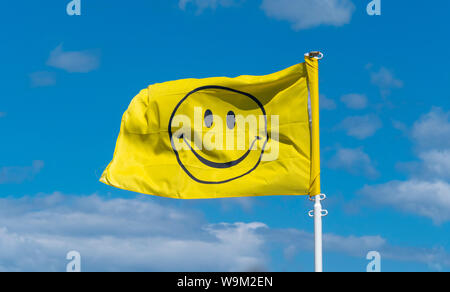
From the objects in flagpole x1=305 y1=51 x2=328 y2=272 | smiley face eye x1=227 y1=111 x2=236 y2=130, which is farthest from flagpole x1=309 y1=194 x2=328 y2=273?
smiley face eye x1=227 y1=111 x2=236 y2=130

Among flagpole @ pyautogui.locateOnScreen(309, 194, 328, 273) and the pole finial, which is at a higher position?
the pole finial

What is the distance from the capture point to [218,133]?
2161cm

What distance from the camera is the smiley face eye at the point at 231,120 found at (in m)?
21.5

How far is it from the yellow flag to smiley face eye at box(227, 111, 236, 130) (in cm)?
A: 5

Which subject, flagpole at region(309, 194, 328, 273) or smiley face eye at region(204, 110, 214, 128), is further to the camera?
smiley face eye at region(204, 110, 214, 128)

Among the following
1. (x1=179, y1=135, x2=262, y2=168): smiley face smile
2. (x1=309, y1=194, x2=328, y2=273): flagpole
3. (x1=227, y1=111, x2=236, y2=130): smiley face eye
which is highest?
(x1=227, y1=111, x2=236, y2=130): smiley face eye

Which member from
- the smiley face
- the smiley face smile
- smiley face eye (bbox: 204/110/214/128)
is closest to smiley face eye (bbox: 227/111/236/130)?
the smiley face

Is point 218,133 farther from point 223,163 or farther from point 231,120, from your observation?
point 223,163

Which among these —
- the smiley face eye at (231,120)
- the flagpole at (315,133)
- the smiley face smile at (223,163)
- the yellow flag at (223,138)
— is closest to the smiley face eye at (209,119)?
the yellow flag at (223,138)

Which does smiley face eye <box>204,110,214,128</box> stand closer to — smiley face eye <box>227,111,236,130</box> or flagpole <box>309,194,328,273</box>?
smiley face eye <box>227,111,236,130</box>

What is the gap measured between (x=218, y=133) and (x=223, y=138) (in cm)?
26

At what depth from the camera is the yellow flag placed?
65.5 ft
